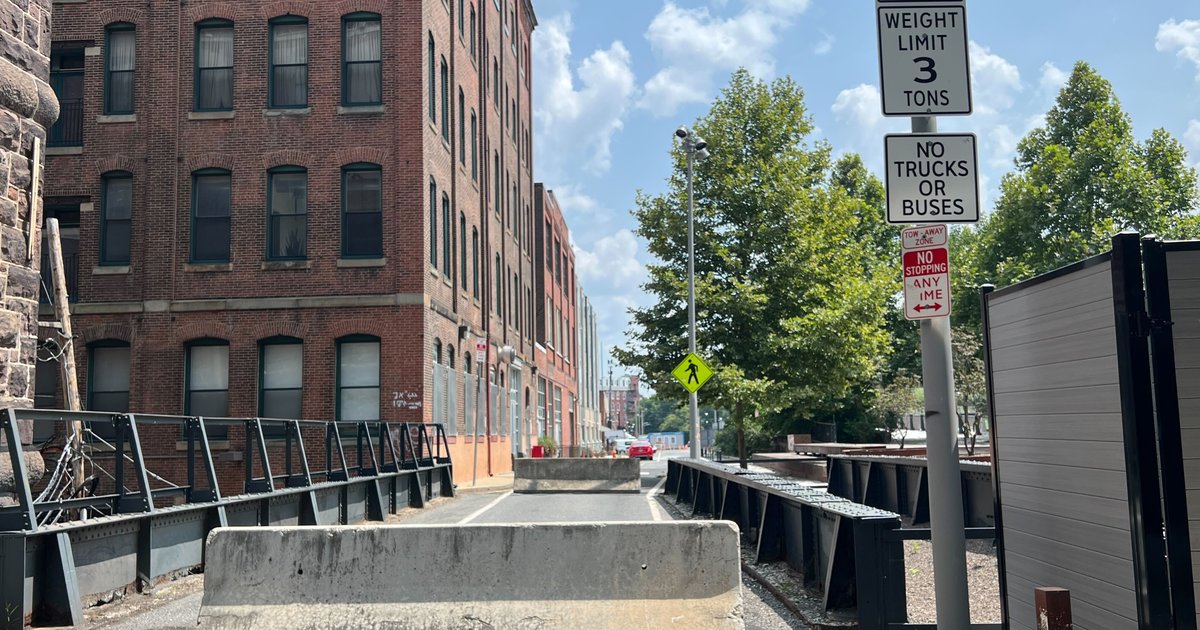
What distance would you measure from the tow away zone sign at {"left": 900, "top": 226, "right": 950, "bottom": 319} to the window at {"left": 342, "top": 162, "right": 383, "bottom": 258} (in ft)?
69.5

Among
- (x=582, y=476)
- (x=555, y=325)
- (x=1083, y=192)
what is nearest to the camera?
(x=582, y=476)

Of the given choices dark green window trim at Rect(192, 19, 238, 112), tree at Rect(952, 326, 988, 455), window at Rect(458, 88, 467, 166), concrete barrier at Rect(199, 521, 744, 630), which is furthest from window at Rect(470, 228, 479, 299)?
Result: concrete barrier at Rect(199, 521, 744, 630)

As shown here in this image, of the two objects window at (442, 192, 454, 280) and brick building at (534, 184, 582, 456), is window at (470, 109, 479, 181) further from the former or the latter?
brick building at (534, 184, 582, 456)

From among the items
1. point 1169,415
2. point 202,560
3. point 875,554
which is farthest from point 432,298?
point 1169,415

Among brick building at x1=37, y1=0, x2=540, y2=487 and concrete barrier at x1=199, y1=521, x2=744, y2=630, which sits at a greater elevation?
brick building at x1=37, y1=0, x2=540, y2=487

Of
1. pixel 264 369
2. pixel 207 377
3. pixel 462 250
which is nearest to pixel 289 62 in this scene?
pixel 462 250

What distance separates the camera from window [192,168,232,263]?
2631cm

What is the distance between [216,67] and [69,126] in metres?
4.07

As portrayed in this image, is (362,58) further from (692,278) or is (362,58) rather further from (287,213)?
(692,278)

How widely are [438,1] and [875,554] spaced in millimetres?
24998

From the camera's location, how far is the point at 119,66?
88.5 ft

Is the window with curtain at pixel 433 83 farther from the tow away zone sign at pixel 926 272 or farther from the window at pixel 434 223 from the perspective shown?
the tow away zone sign at pixel 926 272

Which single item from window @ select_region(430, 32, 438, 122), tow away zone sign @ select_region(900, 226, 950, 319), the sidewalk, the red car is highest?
window @ select_region(430, 32, 438, 122)

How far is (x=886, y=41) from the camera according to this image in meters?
6.51
